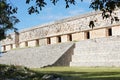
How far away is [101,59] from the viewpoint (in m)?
20.8

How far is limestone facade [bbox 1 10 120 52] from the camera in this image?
2464 centimetres

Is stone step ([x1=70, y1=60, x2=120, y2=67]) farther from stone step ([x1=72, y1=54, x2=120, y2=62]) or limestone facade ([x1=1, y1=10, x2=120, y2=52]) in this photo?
limestone facade ([x1=1, y1=10, x2=120, y2=52])

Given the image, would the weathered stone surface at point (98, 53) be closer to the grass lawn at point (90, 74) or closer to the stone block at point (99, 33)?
the stone block at point (99, 33)

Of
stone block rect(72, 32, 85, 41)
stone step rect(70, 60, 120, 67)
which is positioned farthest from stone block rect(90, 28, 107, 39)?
stone step rect(70, 60, 120, 67)

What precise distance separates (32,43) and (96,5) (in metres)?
28.7

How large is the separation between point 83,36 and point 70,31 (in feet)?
5.68

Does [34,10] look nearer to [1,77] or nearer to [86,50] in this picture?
[1,77]

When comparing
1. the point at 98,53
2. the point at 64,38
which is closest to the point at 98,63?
the point at 98,53

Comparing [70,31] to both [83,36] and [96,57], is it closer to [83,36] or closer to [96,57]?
[83,36]

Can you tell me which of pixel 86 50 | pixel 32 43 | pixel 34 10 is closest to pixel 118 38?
pixel 86 50

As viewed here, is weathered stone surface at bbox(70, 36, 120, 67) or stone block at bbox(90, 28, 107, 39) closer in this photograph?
weathered stone surface at bbox(70, 36, 120, 67)

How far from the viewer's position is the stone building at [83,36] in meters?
21.3

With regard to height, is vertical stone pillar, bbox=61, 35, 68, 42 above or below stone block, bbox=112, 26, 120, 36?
below

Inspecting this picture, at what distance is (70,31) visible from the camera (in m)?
28.5
